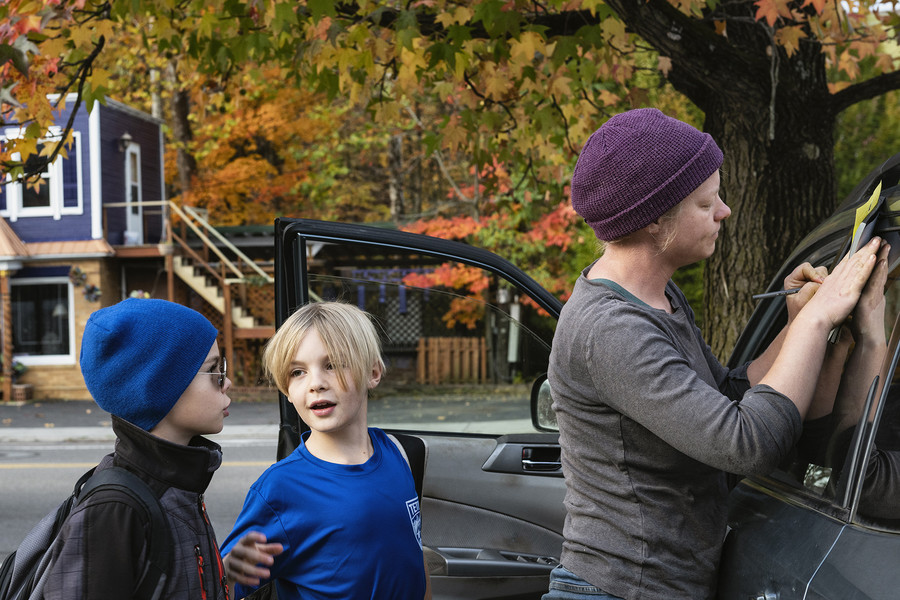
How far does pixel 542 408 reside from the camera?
9.69 ft

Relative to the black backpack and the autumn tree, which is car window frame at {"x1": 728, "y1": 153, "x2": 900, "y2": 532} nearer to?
the black backpack

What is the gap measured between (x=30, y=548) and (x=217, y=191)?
22008 millimetres

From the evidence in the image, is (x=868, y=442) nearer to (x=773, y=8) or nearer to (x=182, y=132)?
(x=773, y=8)

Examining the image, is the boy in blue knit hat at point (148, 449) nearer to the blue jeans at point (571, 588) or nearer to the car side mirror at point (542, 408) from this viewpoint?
the blue jeans at point (571, 588)

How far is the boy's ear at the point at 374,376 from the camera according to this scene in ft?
7.61

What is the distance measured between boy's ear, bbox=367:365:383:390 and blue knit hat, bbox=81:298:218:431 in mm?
518

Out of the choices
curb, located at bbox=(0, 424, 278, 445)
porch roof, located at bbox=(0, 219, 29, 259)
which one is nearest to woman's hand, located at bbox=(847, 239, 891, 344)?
curb, located at bbox=(0, 424, 278, 445)

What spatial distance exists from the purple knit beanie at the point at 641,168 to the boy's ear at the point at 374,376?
2.70 feet

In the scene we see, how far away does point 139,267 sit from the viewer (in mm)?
20469

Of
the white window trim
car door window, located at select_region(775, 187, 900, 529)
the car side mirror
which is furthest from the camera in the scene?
the white window trim

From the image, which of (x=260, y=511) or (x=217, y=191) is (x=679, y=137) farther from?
(x=217, y=191)

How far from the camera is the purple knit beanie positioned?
1.69 meters

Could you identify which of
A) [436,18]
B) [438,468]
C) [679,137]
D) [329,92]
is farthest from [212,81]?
[679,137]

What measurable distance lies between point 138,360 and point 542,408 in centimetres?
146
